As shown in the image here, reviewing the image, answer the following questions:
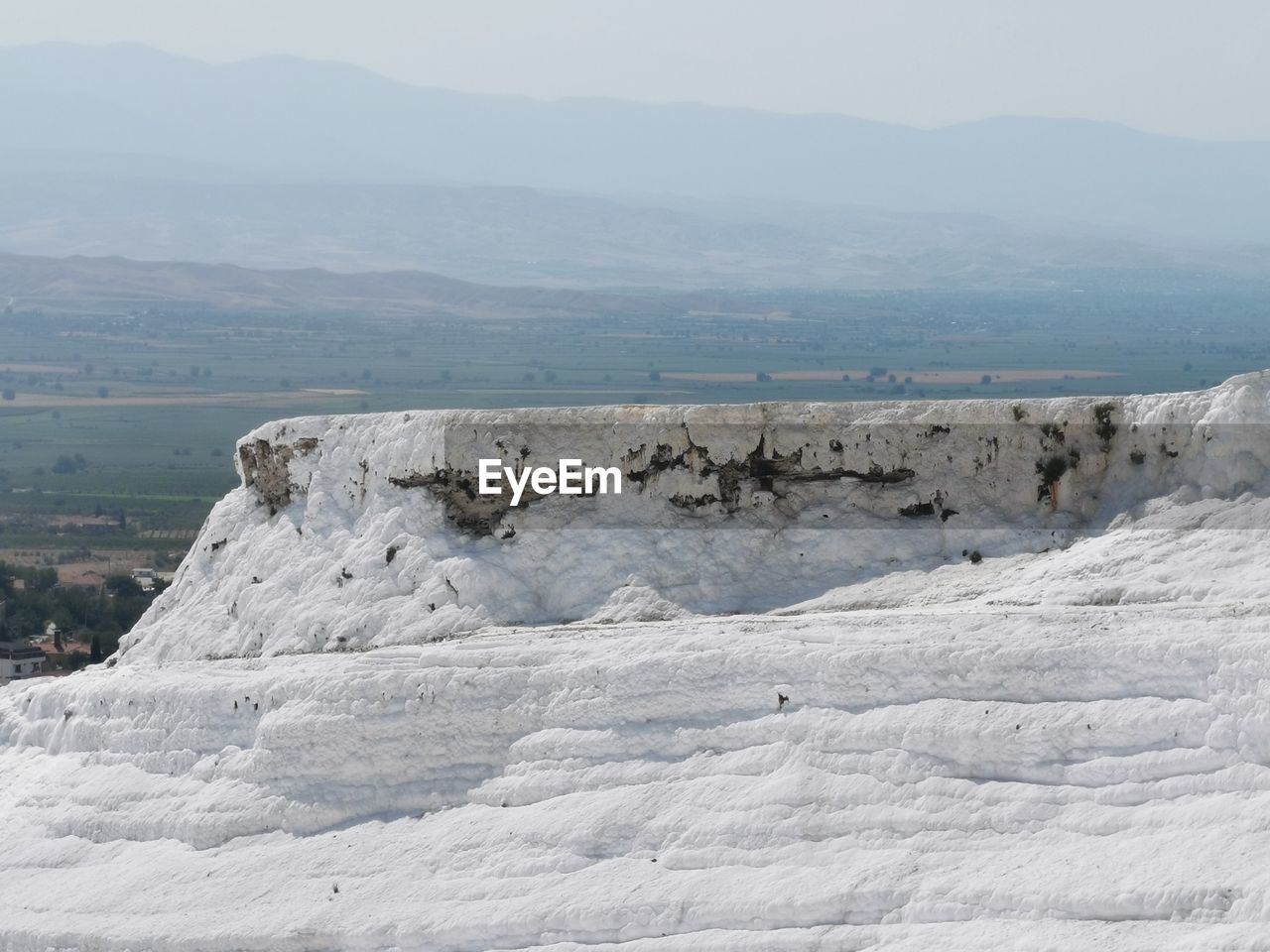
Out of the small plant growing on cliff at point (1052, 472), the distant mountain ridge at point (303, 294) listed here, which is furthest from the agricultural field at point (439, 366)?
the small plant growing on cliff at point (1052, 472)

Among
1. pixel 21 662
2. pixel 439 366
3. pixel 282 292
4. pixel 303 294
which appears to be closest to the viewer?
pixel 21 662

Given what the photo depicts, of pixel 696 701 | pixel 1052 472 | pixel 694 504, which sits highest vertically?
pixel 1052 472

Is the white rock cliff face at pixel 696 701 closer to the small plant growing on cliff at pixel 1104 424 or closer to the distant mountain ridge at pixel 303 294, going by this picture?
the small plant growing on cliff at pixel 1104 424

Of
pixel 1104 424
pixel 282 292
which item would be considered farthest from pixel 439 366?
pixel 1104 424

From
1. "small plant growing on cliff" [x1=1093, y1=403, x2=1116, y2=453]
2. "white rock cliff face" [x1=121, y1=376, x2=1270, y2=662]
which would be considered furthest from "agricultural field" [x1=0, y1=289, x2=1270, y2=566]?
"small plant growing on cliff" [x1=1093, y1=403, x2=1116, y2=453]

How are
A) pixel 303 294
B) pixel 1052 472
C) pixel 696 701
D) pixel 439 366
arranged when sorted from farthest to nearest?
pixel 303 294 → pixel 439 366 → pixel 1052 472 → pixel 696 701

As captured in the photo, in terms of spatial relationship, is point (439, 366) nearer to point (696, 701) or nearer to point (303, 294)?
point (303, 294)

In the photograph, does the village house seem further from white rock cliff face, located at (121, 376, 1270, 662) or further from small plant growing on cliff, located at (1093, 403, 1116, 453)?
small plant growing on cliff, located at (1093, 403, 1116, 453)
